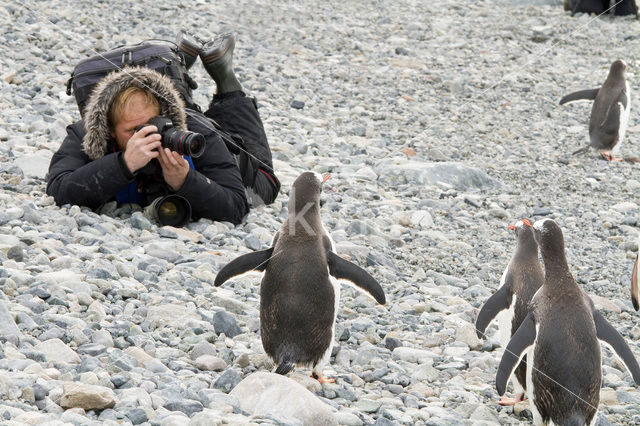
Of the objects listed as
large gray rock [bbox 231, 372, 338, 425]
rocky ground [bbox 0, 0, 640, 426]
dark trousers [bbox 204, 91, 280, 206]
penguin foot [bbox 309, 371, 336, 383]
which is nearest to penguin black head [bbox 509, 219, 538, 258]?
rocky ground [bbox 0, 0, 640, 426]

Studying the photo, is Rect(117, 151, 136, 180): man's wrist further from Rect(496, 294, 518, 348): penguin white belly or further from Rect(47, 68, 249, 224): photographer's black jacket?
Rect(496, 294, 518, 348): penguin white belly

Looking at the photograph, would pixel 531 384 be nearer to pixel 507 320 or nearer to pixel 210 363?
pixel 507 320

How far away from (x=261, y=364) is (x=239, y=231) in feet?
4.91

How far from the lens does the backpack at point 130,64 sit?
462 cm

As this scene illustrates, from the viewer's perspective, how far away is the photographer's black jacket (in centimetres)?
423

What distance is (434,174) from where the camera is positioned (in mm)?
6230

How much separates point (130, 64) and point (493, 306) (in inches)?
93.3

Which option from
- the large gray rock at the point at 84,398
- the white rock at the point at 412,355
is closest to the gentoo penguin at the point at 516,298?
the white rock at the point at 412,355

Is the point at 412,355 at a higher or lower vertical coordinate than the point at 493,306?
lower

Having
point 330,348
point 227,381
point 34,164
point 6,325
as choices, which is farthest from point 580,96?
point 6,325

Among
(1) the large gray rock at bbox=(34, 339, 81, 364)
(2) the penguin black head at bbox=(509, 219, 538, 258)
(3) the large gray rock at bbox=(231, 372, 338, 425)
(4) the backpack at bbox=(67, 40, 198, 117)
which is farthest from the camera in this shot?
(4) the backpack at bbox=(67, 40, 198, 117)

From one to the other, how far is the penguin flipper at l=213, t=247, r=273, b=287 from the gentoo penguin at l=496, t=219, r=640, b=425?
0.86 meters

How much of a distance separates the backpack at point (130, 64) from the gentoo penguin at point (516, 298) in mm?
2081

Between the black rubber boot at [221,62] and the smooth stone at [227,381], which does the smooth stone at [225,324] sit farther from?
the black rubber boot at [221,62]
